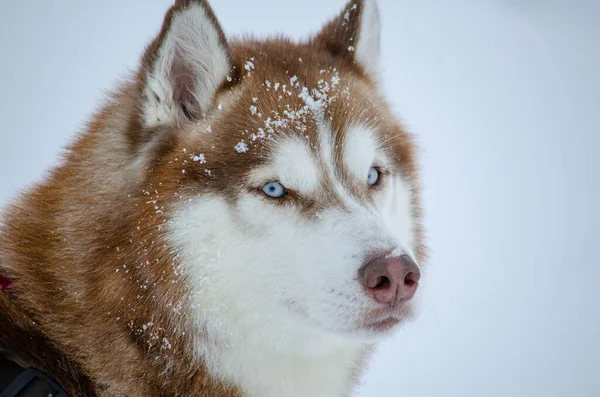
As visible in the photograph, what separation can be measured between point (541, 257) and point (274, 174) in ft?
16.6

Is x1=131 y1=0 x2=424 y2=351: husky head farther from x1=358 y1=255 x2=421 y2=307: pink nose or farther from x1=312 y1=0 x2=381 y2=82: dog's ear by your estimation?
x1=312 y1=0 x2=381 y2=82: dog's ear

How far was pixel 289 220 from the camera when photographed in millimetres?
2168

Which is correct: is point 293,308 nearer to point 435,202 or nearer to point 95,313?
point 95,313

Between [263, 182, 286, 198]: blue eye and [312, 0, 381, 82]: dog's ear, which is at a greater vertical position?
[312, 0, 381, 82]: dog's ear

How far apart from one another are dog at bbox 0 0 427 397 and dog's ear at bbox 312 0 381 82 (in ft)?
1.57

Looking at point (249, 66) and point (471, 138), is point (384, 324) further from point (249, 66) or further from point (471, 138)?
point (471, 138)

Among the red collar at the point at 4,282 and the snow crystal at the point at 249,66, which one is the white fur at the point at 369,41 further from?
the red collar at the point at 4,282

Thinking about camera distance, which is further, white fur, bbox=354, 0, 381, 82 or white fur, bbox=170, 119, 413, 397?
white fur, bbox=354, 0, 381, 82

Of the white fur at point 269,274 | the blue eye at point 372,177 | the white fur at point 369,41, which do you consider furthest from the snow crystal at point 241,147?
the white fur at point 369,41

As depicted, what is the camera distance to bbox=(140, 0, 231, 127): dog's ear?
2182mm

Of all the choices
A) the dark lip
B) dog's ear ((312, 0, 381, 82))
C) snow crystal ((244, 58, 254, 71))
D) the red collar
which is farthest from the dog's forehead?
the red collar

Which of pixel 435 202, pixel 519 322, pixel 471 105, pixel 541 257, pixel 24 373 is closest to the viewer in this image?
pixel 24 373

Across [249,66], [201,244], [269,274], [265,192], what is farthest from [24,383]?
[249,66]

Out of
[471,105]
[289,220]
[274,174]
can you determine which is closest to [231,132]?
[274,174]
